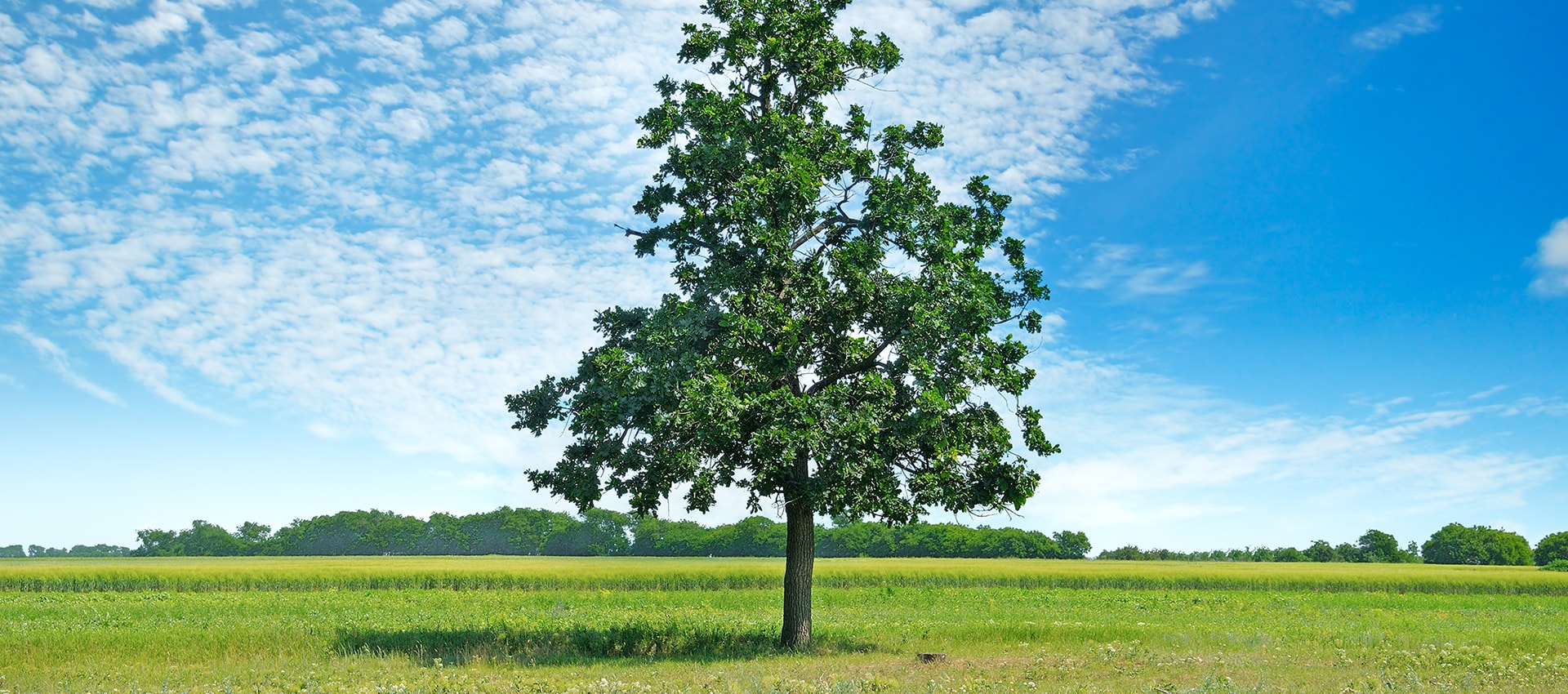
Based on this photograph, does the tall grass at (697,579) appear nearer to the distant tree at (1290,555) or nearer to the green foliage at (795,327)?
the green foliage at (795,327)

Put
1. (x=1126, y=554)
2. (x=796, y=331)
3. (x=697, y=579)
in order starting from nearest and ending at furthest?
(x=796, y=331), (x=697, y=579), (x=1126, y=554)

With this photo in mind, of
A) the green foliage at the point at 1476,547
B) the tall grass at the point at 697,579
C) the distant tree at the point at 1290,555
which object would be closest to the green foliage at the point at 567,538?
the distant tree at the point at 1290,555

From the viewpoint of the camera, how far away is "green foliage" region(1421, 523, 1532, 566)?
115688 millimetres

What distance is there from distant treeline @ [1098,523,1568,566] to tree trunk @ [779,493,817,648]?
100801 millimetres

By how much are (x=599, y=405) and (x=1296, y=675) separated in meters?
14.8

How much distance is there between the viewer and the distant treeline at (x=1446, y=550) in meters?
113

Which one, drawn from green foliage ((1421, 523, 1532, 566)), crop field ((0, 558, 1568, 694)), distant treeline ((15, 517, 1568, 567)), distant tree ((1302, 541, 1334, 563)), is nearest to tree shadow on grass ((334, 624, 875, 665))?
crop field ((0, 558, 1568, 694))

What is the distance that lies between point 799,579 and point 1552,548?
139816 mm

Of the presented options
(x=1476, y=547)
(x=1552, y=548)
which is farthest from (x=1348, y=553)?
(x=1552, y=548)

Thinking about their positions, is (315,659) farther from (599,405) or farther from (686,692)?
(686,692)

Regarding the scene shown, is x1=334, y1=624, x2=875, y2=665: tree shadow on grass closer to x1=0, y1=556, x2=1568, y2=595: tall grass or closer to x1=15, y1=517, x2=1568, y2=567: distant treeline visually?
x1=0, y1=556, x2=1568, y2=595: tall grass

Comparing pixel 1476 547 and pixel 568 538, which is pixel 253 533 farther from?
pixel 1476 547

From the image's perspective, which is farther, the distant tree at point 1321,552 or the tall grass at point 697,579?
the distant tree at point 1321,552

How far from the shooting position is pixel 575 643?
859 inches
